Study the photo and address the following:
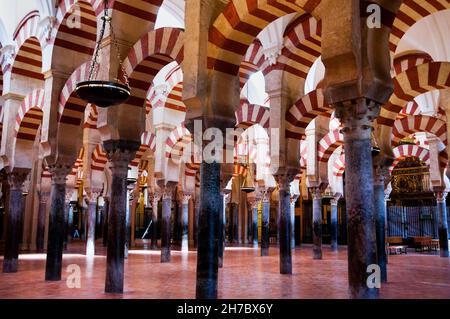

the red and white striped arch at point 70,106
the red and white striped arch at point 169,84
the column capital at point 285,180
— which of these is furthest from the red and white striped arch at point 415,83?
the red and white striped arch at point 169,84

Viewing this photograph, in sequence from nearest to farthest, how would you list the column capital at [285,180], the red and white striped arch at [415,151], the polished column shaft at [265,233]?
the column capital at [285,180] → the polished column shaft at [265,233] → the red and white striped arch at [415,151]

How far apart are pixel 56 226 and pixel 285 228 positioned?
12.4 ft

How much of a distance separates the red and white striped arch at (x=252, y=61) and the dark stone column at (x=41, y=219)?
24.5 ft

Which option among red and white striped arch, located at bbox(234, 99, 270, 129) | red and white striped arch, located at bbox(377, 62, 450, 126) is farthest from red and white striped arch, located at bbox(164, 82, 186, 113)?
red and white striped arch, located at bbox(377, 62, 450, 126)

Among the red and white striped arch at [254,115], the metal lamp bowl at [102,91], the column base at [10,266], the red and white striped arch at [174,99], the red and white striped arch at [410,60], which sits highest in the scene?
the red and white striped arch at [410,60]

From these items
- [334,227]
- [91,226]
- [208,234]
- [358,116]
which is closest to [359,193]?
[358,116]

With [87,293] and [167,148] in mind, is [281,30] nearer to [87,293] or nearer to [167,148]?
[167,148]

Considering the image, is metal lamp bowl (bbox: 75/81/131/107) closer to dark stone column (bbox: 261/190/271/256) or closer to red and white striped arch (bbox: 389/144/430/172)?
dark stone column (bbox: 261/190/271/256)

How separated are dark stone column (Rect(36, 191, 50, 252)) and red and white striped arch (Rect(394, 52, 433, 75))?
10554 mm

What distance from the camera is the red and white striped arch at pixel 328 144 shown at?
11277 mm

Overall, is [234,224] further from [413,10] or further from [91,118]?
[413,10]

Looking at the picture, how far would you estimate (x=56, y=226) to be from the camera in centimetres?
684

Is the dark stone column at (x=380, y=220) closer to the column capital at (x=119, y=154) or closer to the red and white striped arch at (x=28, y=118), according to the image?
the column capital at (x=119, y=154)
